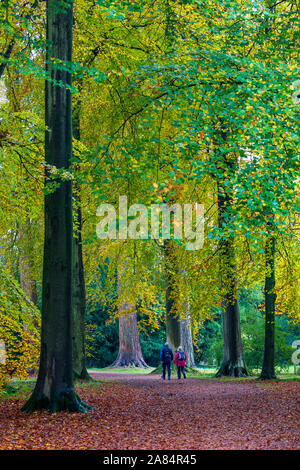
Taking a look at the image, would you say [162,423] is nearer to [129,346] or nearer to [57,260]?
[57,260]

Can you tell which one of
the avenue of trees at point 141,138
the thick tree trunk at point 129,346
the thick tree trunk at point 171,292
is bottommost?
the thick tree trunk at point 129,346

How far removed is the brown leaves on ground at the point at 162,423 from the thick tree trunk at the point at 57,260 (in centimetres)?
46

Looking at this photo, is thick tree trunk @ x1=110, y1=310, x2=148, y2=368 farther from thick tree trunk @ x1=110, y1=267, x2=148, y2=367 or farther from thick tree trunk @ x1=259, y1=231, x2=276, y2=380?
thick tree trunk @ x1=259, y1=231, x2=276, y2=380

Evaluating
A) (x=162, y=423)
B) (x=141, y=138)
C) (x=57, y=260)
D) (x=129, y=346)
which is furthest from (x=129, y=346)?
(x=162, y=423)

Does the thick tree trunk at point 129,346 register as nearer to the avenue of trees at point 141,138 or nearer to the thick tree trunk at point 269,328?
the thick tree trunk at point 269,328

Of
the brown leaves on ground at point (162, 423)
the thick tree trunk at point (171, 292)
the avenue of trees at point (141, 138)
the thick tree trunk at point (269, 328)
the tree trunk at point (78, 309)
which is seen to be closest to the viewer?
the brown leaves on ground at point (162, 423)

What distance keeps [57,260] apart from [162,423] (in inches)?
127

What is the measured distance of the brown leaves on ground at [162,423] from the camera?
7.11 m

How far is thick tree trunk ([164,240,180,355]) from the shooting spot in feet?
57.3

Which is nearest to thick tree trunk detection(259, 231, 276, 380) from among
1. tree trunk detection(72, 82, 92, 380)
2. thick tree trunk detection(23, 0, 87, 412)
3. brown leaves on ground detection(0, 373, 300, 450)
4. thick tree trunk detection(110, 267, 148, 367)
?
brown leaves on ground detection(0, 373, 300, 450)

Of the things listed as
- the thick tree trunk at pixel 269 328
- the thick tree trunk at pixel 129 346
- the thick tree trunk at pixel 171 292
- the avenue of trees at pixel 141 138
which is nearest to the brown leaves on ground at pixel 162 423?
the avenue of trees at pixel 141 138

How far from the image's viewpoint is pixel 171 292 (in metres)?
17.4

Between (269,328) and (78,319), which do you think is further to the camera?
(269,328)
